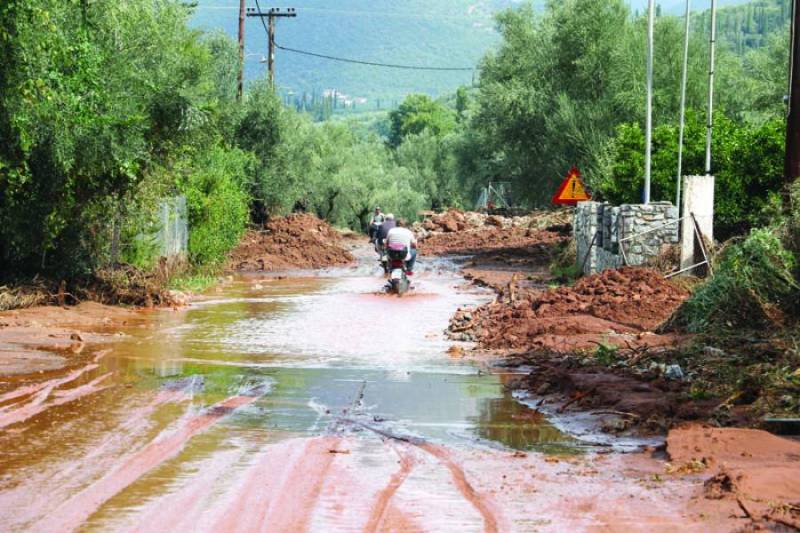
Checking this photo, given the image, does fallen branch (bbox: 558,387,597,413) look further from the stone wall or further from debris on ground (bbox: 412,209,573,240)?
debris on ground (bbox: 412,209,573,240)

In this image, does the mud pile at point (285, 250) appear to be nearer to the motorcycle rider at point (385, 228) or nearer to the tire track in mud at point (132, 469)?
the motorcycle rider at point (385, 228)

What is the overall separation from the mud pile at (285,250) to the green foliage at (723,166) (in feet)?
36.8

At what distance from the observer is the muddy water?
7.79 metres

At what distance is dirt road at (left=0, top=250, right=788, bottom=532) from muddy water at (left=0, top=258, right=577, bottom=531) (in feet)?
0.08

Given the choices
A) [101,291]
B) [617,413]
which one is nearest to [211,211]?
[101,291]

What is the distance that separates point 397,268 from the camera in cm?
2719

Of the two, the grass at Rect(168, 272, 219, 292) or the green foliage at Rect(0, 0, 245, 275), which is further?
the grass at Rect(168, 272, 219, 292)

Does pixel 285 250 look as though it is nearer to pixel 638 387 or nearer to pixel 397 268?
pixel 397 268

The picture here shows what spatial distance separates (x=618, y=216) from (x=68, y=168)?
11.2 meters

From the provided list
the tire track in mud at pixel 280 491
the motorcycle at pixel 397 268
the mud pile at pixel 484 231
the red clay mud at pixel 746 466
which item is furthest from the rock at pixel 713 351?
the mud pile at pixel 484 231

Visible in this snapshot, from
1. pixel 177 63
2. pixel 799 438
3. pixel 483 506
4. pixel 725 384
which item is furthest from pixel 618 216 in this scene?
pixel 483 506

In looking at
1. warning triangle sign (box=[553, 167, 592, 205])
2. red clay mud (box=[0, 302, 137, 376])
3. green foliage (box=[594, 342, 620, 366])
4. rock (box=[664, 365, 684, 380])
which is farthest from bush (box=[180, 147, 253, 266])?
rock (box=[664, 365, 684, 380])

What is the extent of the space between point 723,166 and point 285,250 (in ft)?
55.6

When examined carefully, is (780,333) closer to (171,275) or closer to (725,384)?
(725,384)
